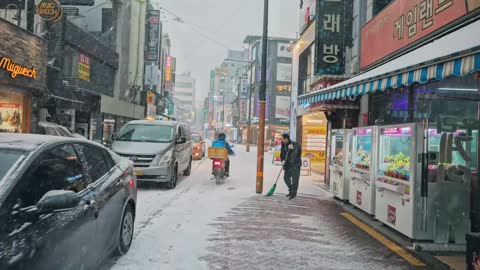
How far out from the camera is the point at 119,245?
5.18 metres

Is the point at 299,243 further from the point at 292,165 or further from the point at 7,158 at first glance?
the point at 292,165

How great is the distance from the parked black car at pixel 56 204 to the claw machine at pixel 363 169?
5.08 metres

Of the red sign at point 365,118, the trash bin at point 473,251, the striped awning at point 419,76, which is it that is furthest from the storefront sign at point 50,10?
the trash bin at point 473,251

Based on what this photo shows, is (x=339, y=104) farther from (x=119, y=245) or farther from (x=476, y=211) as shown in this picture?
(x=119, y=245)

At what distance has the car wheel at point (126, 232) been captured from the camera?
5.23 metres

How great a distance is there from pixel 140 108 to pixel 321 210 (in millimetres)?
29200

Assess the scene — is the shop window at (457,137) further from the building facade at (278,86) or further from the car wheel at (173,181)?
the building facade at (278,86)

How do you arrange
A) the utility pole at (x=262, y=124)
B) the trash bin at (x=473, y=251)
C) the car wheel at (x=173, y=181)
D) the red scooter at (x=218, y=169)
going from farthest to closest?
the red scooter at (x=218, y=169) → the car wheel at (x=173, y=181) → the utility pole at (x=262, y=124) → the trash bin at (x=473, y=251)

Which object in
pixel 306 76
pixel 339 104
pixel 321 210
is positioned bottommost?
pixel 321 210

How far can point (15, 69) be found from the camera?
13539 millimetres

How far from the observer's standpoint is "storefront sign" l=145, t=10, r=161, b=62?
36062 mm

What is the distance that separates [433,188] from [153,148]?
735 centimetres

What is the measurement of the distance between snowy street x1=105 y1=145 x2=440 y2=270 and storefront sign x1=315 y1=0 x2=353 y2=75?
4.52m

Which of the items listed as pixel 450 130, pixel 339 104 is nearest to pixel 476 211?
pixel 450 130
